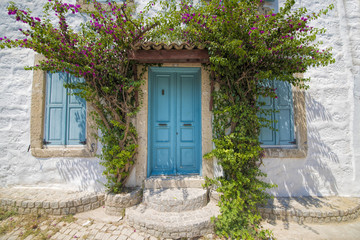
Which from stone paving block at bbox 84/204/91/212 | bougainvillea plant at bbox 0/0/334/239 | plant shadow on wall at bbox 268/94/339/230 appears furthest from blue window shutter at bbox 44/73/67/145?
plant shadow on wall at bbox 268/94/339/230

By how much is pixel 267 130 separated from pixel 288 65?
1.44 metres

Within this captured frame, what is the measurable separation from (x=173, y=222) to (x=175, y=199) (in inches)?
13.9

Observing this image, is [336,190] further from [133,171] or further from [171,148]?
[133,171]

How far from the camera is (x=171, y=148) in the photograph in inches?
144

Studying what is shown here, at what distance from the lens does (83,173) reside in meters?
3.42

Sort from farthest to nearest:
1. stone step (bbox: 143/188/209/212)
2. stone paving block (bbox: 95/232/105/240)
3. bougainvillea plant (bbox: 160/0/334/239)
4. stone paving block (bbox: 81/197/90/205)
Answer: stone paving block (bbox: 81/197/90/205) → stone step (bbox: 143/188/209/212) → bougainvillea plant (bbox: 160/0/334/239) → stone paving block (bbox: 95/232/105/240)

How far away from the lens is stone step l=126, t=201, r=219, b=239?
250cm

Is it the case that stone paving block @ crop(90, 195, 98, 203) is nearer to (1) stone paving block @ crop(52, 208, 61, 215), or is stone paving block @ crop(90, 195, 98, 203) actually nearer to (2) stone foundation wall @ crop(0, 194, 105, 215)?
(2) stone foundation wall @ crop(0, 194, 105, 215)

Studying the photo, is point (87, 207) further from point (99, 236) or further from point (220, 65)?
point (220, 65)

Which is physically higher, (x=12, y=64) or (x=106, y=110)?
(x=12, y=64)

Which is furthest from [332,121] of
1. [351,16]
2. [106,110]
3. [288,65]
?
[106,110]

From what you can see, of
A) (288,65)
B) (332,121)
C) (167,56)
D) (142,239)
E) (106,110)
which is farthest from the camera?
(332,121)

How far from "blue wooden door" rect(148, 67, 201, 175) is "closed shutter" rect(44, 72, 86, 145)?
1.54m

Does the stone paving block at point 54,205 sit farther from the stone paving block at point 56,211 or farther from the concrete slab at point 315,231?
the concrete slab at point 315,231
